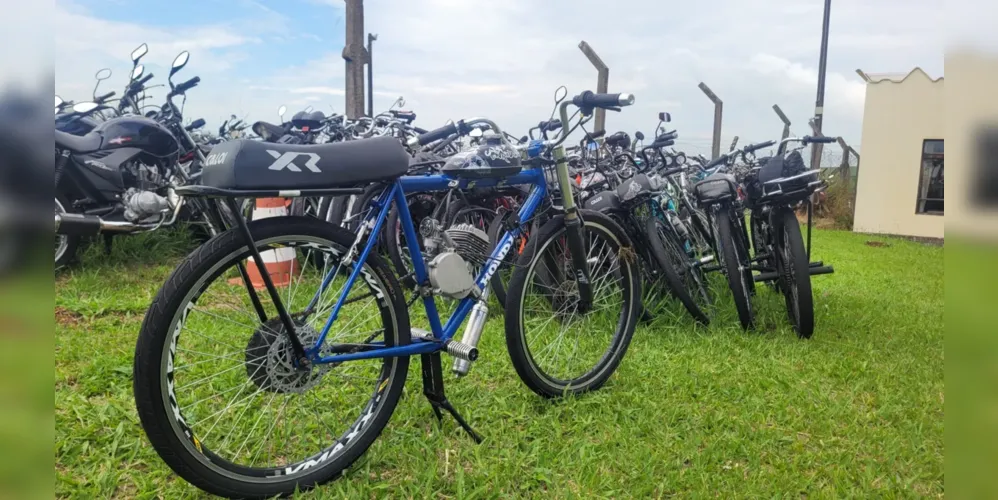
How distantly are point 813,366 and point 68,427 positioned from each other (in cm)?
319

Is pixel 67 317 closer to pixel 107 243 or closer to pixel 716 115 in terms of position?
pixel 107 243

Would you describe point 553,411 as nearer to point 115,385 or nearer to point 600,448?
point 600,448

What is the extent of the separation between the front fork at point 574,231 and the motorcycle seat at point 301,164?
77 centimetres

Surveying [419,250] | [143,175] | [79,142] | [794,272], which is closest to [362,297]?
[419,250]

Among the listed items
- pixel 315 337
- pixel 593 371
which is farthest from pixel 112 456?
pixel 593 371

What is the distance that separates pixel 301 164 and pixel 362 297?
469mm

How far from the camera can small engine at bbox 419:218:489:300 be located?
2.12 m

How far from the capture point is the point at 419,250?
2.10 m

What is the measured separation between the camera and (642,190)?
3.48m

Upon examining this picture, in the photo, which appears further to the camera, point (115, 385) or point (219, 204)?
point (115, 385)

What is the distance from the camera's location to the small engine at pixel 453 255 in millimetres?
2117

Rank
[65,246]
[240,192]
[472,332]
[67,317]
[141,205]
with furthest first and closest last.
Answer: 1. [141,205]
2. [65,246]
3. [67,317]
4. [472,332]
5. [240,192]

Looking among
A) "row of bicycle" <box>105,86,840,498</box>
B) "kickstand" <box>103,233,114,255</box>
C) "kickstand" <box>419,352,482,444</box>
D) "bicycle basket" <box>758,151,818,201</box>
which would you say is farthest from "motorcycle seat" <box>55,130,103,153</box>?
"bicycle basket" <box>758,151,818,201</box>

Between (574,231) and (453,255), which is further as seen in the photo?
(574,231)
